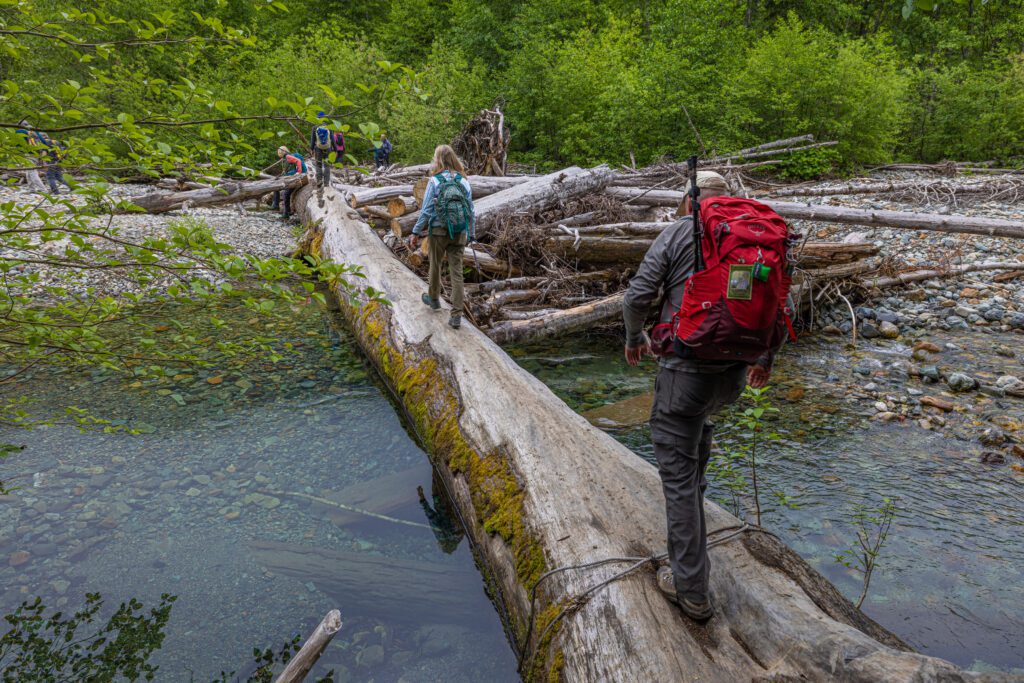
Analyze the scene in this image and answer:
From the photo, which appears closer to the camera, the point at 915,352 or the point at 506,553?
the point at 506,553

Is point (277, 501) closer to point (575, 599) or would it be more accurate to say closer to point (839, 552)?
point (575, 599)

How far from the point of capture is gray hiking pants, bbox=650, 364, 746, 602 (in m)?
2.85

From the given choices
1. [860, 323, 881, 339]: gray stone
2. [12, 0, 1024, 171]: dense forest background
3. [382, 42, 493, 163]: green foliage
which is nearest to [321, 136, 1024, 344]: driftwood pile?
[860, 323, 881, 339]: gray stone

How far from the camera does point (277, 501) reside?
516cm

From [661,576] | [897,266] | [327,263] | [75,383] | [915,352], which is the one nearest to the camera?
[661,576]

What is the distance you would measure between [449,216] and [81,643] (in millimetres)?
4861

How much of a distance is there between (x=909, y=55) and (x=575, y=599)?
4166cm

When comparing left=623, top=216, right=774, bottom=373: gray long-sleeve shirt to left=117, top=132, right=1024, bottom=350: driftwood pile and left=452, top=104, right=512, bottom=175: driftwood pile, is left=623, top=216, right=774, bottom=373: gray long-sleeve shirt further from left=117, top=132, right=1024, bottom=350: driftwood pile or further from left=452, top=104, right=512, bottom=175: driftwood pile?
left=452, top=104, right=512, bottom=175: driftwood pile

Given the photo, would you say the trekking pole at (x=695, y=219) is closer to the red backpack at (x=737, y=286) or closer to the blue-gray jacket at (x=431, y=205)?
the red backpack at (x=737, y=286)

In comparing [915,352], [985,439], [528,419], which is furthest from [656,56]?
[528,419]

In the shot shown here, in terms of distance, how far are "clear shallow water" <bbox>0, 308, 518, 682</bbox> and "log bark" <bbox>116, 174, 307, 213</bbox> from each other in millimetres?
9911

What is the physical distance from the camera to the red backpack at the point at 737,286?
2.56m

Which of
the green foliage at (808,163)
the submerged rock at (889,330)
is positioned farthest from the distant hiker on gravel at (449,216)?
the green foliage at (808,163)

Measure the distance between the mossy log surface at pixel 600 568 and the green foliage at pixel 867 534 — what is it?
54.8 inches
